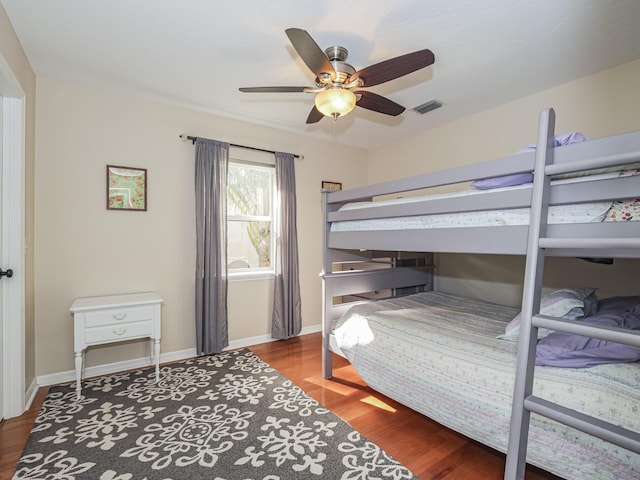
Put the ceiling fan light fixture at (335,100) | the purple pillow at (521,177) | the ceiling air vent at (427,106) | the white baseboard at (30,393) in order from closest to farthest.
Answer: the purple pillow at (521,177) < the ceiling fan light fixture at (335,100) < the white baseboard at (30,393) < the ceiling air vent at (427,106)

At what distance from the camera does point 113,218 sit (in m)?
2.85

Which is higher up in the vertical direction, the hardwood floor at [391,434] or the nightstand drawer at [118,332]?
the nightstand drawer at [118,332]

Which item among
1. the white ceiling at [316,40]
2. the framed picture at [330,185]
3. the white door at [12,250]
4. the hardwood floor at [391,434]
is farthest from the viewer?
the framed picture at [330,185]

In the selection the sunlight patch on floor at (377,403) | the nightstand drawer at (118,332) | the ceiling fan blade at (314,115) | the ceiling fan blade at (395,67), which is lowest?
the sunlight patch on floor at (377,403)

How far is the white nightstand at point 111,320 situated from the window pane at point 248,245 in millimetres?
1021

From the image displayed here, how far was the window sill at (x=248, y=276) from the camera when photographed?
346 cm

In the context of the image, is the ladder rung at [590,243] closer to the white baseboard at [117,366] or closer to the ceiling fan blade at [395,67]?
the ceiling fan blade at [395,67]

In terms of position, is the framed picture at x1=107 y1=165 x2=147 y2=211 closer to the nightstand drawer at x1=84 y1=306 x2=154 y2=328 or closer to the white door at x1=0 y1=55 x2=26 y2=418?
the white door at x1=0 y1=55 x2=26 y2=418

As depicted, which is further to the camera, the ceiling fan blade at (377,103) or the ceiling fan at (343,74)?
the ceiling fan blade at (377,103)

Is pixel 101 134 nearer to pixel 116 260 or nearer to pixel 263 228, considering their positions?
pixel 116 260

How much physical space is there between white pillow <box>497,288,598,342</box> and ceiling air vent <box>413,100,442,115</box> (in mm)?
2027

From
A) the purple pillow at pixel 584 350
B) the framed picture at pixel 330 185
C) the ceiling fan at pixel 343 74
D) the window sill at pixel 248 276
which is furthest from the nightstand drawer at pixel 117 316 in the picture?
the purple pillow at pixel 584 350

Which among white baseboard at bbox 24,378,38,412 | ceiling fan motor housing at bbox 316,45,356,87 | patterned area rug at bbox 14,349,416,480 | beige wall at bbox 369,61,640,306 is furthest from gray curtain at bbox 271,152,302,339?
white baseboard at bbox 24,378,38,412

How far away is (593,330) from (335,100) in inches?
65.5
